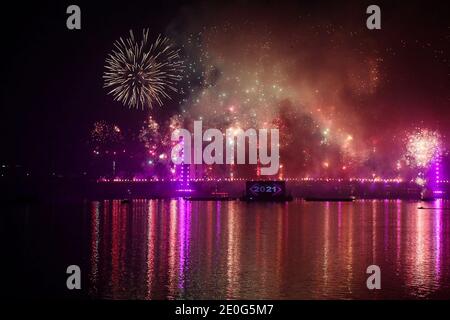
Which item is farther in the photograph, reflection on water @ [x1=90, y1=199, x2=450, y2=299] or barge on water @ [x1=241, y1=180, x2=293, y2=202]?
barge on water @ [x1=241, y1=180, x2=293, y2=202]

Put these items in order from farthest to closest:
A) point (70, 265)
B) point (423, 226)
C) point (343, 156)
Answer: point (343, 156)
point (423, 226)
point (70, 265)

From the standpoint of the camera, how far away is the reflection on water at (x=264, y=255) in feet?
90.3

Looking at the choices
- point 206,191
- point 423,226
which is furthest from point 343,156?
point 423,226

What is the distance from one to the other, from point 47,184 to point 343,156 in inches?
1987

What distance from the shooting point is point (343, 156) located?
379ft

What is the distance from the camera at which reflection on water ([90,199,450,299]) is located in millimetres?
27516

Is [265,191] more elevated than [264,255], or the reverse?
[265,191]

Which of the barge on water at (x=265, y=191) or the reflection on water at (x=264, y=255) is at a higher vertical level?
the barge on water at (x=265, y=191)

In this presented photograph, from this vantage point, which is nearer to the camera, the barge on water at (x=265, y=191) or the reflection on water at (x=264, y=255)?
the reflection on water at (x=264, y=255)

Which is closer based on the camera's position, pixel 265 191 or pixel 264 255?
pixel 264 255

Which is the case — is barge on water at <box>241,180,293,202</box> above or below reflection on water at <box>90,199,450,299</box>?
above

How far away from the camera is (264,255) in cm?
3625

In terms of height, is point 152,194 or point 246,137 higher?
point 246,137
